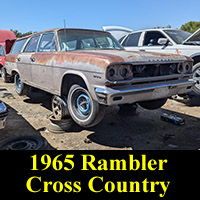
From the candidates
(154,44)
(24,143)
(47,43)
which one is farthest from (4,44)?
(24,143)

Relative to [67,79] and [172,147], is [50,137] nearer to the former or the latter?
[67,79]

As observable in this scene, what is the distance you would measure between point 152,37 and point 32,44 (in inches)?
151

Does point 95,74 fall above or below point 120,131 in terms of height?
above

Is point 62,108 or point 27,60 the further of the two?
point 27,60

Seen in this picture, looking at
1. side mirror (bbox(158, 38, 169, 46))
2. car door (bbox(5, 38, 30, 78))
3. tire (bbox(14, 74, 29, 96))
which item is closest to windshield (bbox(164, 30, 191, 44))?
side mirror (bbox(158, 38, 169, 46))

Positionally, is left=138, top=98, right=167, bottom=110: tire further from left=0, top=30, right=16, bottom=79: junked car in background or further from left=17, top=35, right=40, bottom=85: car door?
left=0, top=30, right=16, bottom=79: junked car in background

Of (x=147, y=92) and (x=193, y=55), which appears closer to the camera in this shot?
(x=147, y=92)

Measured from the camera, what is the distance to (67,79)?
3260mm

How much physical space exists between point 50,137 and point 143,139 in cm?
162

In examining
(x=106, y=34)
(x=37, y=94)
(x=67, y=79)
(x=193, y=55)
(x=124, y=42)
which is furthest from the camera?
(x=124, y=42)

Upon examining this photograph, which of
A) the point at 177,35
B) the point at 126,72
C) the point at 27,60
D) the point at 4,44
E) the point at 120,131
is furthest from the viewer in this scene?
the point at 4,44

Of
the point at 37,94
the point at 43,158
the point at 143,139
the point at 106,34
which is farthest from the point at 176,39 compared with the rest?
the point at 43,158

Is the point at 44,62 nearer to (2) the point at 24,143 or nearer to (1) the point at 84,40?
(1) the point at 84,40

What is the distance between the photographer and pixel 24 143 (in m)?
2.96
